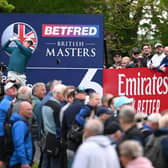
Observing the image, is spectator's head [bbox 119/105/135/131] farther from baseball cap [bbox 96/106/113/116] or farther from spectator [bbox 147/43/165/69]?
spectator [bbox 147/43/165/69]

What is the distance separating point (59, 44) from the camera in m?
20.7

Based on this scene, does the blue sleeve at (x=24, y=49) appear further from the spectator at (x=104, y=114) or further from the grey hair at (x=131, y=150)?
the grey hair at (x=131, y=150)

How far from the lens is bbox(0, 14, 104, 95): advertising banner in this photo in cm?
2070

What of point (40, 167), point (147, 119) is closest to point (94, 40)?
point (40, 167)

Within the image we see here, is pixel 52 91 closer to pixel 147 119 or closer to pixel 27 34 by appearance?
pixel 147 119

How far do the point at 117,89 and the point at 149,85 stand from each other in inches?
33.0

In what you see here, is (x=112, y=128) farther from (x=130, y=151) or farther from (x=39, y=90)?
(x=39, y=90)

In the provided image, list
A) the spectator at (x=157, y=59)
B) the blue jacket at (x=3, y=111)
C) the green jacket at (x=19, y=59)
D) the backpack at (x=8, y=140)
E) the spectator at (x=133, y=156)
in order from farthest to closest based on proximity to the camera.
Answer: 1. the green jacket at (x=19, y=59)
2. the spectator at (x=157, y=59)
3. the blue jacket at (x=3, y=111)
4. the backpack at (x=8, y=140)
5. the spectator at (x=133, y=156)

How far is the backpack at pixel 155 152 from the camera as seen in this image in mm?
10594

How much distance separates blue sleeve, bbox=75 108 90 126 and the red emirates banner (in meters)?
6.35

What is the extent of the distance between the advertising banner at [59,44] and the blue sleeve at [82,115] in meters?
7.41

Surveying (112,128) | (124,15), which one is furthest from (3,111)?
(124,15)

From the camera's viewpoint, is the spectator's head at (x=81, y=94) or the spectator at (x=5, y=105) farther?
the spectator's head at (x=81, y=94)

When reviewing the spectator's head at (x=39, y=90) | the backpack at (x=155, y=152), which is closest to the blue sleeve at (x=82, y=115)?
the spectator's head at (x=39, y=90)
